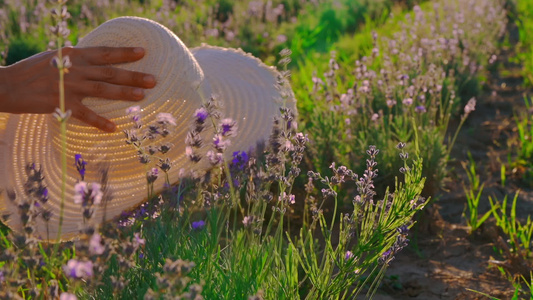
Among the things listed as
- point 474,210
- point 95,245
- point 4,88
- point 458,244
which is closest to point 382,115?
point 474,210

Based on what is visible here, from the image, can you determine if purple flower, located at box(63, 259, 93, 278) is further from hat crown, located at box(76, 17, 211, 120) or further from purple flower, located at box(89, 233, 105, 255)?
hat crown, located at box(76, 17, 211, 120)

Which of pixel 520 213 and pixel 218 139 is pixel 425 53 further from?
pixel 218 139

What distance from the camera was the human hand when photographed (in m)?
2.39

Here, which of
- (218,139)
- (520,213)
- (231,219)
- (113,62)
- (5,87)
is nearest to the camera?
(218,139)

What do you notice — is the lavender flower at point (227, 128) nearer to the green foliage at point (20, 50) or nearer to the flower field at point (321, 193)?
the flower field at point (321, 193)

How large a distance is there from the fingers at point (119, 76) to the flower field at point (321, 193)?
0.17 meters

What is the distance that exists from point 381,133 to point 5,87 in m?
2.09

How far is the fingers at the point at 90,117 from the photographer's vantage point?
2.53 meters

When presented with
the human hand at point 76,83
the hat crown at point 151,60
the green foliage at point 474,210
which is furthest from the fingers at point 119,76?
the green foliage at point 474,210

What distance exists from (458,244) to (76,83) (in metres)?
1.98

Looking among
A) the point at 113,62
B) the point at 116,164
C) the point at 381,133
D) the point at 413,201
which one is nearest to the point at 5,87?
the point at 113,62

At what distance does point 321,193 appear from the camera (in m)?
3.44

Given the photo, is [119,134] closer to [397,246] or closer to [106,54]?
[106,54]

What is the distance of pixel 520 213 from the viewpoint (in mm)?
3506
